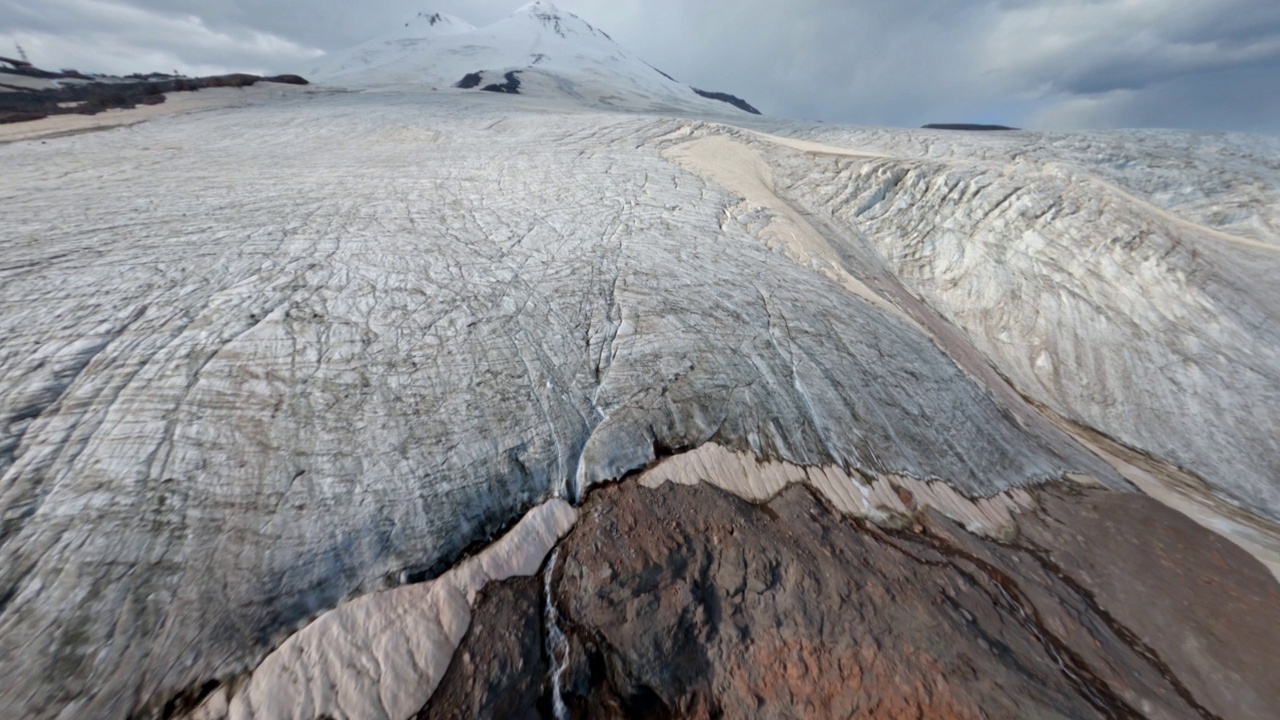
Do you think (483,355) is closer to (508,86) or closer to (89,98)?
(89,98)

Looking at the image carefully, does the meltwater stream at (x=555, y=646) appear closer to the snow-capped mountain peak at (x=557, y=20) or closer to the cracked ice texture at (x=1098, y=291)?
the cracked ice texture at (x=1098, y=291)

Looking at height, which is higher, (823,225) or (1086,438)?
(823,225)

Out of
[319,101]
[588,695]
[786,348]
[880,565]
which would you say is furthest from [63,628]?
[319,101]

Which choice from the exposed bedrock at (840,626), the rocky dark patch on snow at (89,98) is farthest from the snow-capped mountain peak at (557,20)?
the exposed bedrock at (840,626)

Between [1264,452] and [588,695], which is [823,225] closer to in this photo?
[1264,452]

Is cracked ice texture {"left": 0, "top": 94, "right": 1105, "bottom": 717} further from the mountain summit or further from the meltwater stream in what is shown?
the mountain summit
